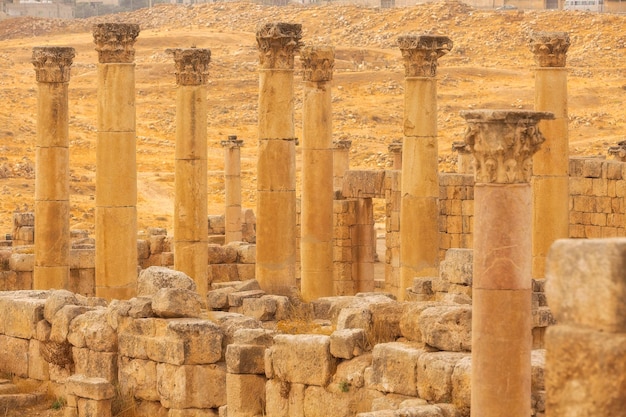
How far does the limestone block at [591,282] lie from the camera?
8.44 metres

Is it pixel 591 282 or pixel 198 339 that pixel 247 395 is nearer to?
pixel 198 339

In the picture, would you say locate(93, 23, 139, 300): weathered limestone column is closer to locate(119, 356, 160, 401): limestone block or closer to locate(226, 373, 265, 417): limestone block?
locate(119, 356, 160, 401): limestone block

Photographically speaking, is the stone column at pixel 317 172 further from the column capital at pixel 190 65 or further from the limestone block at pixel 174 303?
the limestone block at pixel 174 303

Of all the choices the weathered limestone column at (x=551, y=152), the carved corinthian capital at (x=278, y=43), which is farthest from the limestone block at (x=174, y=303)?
the weathered limestone column at (x=551, y=152)

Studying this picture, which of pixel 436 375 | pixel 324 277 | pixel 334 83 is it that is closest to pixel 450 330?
pixel 436 375

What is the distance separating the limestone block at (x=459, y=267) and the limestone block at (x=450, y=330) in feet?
16.5

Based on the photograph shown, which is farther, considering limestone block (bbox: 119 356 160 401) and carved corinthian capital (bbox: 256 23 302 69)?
carved corinthian capital (bbox: 256 23 302 69)

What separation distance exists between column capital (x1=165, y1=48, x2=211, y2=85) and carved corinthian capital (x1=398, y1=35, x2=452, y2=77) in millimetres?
4647

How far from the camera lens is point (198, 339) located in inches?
730

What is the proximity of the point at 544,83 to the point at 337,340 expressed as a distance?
9.00 meters

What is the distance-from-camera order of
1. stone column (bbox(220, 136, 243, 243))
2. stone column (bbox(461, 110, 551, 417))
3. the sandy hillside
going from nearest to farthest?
stone column (bbox(461, 110, 551, 417))
stone column (bbox(220, 136, 243, 243))
the sandy hillside

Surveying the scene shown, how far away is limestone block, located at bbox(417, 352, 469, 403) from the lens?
1509 centimetres

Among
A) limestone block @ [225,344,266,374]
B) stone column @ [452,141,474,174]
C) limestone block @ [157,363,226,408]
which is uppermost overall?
stone column @ [452,141,474,174]

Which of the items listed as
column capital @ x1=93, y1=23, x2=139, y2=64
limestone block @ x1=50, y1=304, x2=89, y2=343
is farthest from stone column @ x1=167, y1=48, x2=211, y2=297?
limestone block @ x1=50, y1=304, x2=89, y2=343
